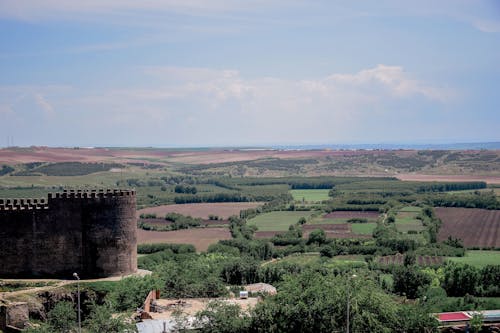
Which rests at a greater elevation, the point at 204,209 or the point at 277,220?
the point at 204,209

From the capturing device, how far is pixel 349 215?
4473 inches

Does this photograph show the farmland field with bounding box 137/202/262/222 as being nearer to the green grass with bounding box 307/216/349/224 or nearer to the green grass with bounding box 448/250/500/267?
the green grass with bounding box 307/216/349/224

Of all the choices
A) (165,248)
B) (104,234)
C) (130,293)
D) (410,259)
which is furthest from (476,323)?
(165,248)

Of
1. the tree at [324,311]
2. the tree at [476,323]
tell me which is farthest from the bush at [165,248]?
the tree at [324,311]

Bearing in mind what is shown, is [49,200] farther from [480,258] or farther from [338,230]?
[338,230]

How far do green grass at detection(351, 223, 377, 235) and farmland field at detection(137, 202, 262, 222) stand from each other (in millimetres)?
23300

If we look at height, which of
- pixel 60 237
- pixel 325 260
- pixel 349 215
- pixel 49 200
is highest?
pixel 49 200

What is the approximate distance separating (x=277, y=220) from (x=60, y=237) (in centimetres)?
7269

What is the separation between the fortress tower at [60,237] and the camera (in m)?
38.5

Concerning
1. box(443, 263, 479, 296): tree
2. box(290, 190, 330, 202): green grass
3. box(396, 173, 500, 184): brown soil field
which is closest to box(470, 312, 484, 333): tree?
box(443, 263, 479, 296): tree

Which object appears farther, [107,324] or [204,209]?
[204,209]

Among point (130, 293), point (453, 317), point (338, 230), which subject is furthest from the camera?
point (338, 230)

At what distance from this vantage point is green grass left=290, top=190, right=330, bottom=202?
14102 centimetres

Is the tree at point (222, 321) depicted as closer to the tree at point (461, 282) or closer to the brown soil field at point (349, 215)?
the tree at point (461, 282)
